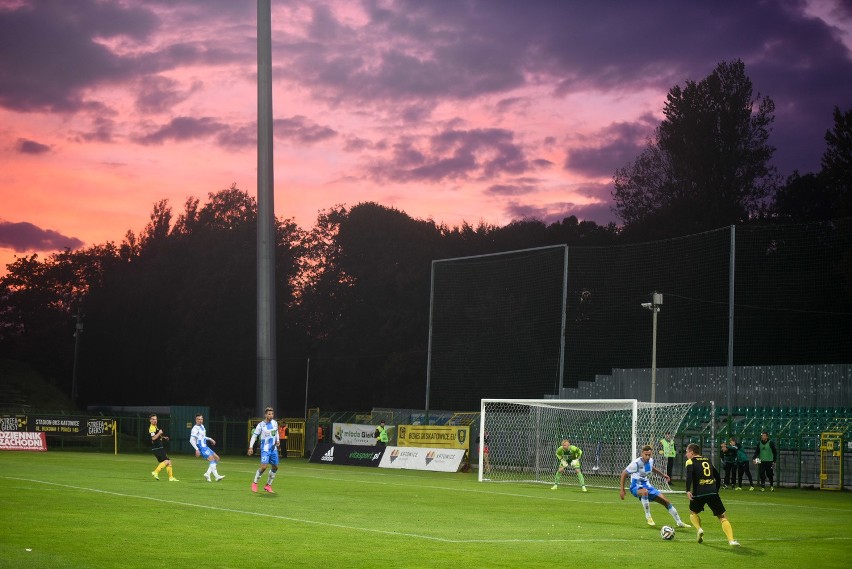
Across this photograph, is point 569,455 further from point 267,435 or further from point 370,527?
point 370,527

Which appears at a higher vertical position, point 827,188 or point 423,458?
point 827,188

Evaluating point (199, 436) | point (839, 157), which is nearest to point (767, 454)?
point (199, 436)

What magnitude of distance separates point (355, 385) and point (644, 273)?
1255 inches

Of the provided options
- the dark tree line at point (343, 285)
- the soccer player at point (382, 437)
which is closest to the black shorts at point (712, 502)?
the soccer player at point (382, 437)

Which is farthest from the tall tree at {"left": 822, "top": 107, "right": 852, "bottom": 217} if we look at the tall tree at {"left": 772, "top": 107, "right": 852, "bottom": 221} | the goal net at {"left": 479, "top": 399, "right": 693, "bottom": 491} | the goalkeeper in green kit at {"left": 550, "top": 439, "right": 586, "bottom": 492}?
the goalkeeper in green kit at {"left": 550, "top": 439, "right": 586, "bottom": 492}

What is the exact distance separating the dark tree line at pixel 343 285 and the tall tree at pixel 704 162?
10 centimetres

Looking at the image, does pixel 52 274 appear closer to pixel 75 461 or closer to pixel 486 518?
pixel 75 461

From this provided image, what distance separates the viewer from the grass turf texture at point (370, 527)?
14852 mm

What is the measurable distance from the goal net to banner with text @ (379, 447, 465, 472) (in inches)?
61.8

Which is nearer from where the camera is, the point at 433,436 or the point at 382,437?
the point at 433,436

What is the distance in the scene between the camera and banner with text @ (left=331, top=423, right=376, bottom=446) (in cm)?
5475

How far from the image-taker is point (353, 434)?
55.8 metres

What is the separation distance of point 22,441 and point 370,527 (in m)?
40.9

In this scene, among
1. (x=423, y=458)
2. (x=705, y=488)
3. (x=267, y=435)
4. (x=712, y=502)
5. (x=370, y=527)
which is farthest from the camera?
(x=423, y=458)
